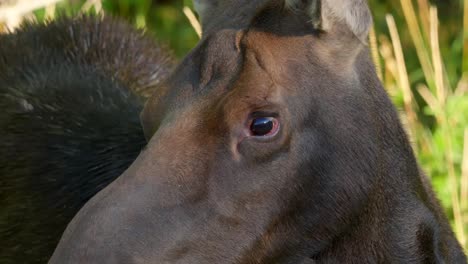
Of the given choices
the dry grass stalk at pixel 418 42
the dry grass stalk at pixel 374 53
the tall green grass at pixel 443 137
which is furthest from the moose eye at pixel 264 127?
the dry grass stalk at pixel 418 42

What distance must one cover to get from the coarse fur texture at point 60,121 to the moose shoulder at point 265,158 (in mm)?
861

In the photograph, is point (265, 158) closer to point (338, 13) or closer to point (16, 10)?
point (338, 13)

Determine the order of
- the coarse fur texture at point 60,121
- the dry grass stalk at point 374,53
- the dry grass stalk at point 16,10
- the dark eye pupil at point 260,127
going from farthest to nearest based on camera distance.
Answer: the dry grass stalk at point 16,10 → the coarse fur texture at point 60,121 → the dry grass stalk at point 374,53 → the dark eye pupil at point 260,127

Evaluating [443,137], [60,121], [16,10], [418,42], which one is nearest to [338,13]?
[60,121]

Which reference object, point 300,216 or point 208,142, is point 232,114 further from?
point 300,216

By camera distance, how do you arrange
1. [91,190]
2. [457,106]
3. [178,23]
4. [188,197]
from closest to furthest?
[188,197], [91,190], [457,106], [178,23]

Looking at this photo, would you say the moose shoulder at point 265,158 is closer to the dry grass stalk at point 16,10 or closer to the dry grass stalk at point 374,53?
the dry grass stalk at point 374,53

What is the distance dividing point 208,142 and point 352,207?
0.57m

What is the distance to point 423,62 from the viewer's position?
6648mm

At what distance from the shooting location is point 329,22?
3.75 m

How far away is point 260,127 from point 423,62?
→ 127 inches

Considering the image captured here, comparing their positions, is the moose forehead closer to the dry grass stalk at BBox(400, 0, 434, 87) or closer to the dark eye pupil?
the dark eye pupil

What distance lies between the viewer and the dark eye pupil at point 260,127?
363 centimetres

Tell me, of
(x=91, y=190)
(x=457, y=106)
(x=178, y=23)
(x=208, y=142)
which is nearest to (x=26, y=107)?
(x=91, y=190)
